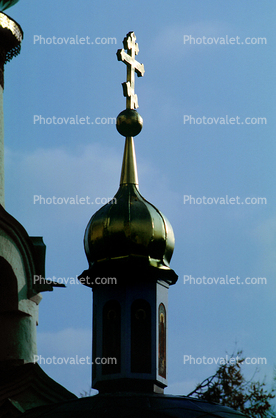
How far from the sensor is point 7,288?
11.6m

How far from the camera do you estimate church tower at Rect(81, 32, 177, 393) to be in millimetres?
10234

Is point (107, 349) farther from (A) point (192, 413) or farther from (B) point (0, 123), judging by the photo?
(B) point (0, 123)

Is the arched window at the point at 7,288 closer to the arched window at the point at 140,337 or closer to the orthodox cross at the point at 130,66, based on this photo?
the arched window at the point at 140,337

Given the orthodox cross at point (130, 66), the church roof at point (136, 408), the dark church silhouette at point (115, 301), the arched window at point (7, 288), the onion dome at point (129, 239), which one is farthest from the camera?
the orthodox cross at point (130, 66)

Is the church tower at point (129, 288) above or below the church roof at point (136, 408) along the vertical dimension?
above

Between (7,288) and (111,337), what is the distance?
1.94 m

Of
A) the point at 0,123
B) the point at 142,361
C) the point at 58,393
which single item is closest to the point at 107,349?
the point at 142,361

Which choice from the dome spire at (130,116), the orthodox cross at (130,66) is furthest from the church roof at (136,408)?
the orthodox cross at (130,66)

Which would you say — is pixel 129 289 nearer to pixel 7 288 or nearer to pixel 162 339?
pixel 162 339

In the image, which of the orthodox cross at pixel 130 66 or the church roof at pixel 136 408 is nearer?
the church roof at pixel 136 408

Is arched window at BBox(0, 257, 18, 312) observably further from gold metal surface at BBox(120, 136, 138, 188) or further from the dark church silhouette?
gold metal surface at BBox(120, 136, 138, 188)

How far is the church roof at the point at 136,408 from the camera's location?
8727 mm

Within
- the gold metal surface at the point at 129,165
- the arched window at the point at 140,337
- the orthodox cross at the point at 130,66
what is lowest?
the arched window at the point at 140,337

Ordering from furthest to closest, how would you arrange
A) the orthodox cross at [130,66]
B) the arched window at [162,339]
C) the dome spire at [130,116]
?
the orthodox cross at [130,66]
the dome spire at [130,116]
the arched window at [162,339]
